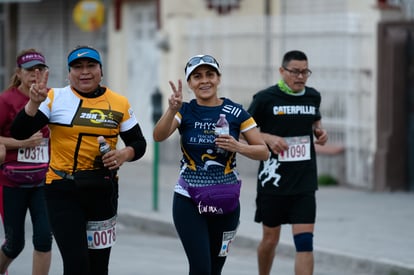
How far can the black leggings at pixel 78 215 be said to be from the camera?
703 cm

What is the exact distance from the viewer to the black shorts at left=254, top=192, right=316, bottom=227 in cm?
896

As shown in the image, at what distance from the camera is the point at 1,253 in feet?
29.0

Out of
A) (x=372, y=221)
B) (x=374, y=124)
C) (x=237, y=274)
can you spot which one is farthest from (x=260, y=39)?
(x=237, y=274)

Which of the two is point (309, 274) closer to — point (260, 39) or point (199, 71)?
point (199, 71)

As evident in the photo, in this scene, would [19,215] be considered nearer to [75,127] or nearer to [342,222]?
[75,127]

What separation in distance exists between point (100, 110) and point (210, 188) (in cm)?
89

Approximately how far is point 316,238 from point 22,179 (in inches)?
178

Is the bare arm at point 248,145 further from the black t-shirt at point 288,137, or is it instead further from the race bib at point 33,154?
the race bib at point 33,154

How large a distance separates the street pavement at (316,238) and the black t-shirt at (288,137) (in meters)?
1.66

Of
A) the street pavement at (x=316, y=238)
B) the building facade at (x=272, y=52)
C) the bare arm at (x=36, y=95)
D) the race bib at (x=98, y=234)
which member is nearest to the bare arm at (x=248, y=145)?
the race bib at (x=98, y=234)

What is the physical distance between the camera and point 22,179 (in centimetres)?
873

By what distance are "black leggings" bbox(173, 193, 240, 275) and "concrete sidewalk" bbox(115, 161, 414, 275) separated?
3.34 m

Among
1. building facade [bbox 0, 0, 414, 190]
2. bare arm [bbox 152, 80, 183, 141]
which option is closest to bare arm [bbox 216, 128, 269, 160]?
bare arm [bbox 152, 80, 183, 141]

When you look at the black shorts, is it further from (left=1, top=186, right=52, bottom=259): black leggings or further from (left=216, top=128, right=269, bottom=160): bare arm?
(left=1, top=186, right=52, bottom=259): black leggings
